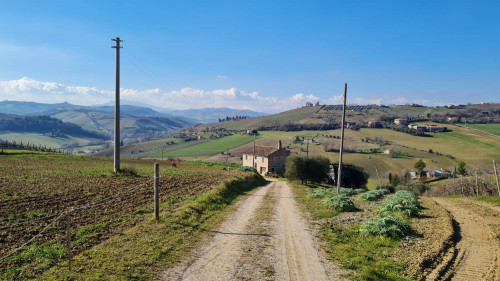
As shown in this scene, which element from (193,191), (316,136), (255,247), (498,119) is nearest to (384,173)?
(316,136)

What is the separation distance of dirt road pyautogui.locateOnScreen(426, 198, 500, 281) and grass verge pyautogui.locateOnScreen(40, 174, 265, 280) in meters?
8.53

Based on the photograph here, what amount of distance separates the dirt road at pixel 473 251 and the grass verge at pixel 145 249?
8530 millimetres

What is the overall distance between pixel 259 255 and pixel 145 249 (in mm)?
4043

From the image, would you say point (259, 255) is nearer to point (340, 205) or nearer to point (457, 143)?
point (340, 205)

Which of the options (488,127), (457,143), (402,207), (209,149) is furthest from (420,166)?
(488,127)

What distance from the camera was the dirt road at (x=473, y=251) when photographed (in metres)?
9.87

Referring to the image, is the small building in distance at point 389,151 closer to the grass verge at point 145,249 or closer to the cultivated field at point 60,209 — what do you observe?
the cultivated field at point 60,209

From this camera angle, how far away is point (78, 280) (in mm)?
8562

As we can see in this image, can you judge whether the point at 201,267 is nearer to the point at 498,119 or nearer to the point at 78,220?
the point at 78,220

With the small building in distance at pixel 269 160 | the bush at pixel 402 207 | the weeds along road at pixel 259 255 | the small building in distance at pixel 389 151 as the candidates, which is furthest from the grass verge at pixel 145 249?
the small building in distance at pixel 389 151

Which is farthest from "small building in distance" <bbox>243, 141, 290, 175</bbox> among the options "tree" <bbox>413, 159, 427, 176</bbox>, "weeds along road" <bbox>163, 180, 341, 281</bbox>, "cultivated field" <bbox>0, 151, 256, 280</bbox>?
"weeds along road" <bbox>163, 180, 341, 281</bbox>

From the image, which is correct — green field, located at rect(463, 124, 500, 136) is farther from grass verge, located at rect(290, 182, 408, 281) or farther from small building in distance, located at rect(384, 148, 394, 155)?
grass verge, located at rect(290, 182, 408, 281)

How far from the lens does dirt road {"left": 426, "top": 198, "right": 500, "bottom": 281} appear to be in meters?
9.87

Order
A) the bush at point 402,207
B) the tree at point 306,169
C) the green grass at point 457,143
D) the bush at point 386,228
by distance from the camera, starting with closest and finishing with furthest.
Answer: the bush at point 386,228 → the bush at point 402,207 → the tree at point 306,169 → the green grass at point 457,143
